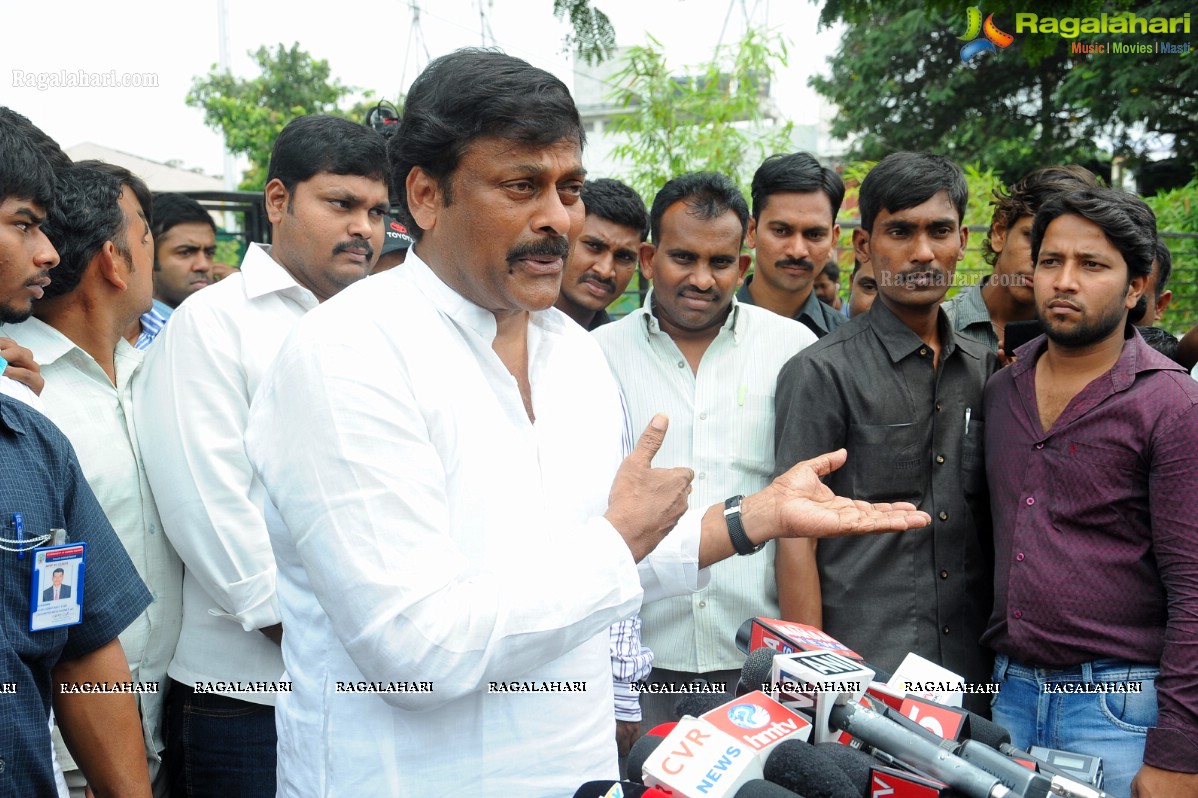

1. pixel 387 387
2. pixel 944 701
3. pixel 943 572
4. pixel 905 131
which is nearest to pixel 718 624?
pixel 943 572

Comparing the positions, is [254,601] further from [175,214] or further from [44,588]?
[175,214]

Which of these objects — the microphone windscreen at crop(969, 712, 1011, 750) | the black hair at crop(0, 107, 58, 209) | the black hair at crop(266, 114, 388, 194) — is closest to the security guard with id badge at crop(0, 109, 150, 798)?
the black hair at crop(0, 107, 58, 209)

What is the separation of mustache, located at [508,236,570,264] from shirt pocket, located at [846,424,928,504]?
4.92 feet

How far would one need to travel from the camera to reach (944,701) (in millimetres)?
1931

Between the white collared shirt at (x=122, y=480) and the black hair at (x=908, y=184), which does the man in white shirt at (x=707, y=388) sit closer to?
the black hair at (x=908, y=184)

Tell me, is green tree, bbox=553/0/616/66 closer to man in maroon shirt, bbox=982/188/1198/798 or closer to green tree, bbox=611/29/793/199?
green tree, bbox=611/29/793/199

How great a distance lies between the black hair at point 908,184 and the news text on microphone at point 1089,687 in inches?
60.4

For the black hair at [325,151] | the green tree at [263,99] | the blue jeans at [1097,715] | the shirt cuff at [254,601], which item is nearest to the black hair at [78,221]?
the black hair at [325,151]

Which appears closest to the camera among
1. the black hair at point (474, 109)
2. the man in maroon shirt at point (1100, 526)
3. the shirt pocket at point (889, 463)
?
the black hair at point (474, 109)

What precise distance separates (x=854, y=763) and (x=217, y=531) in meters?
1.72

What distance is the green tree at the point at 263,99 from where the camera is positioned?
25.6 metres

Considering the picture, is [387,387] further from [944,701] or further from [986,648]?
[986,648]

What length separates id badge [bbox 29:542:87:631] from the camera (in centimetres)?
196

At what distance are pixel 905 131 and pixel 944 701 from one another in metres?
20.4
